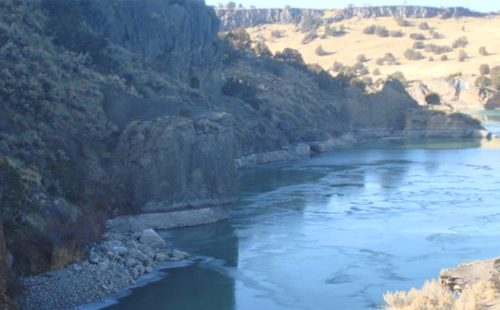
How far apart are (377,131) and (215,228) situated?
1758 inches

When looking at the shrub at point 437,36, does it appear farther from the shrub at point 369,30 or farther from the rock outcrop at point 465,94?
the rock outcrop at point 465,94

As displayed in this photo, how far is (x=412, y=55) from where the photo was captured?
12569 centimetres

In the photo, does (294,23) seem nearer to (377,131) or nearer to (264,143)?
(377,131)

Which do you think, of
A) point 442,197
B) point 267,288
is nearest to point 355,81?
point 442,197

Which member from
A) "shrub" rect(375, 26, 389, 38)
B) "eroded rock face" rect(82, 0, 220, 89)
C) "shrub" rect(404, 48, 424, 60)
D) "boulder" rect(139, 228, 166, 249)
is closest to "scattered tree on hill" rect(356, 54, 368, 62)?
"shrub" rect(404, 48, 424, 60)

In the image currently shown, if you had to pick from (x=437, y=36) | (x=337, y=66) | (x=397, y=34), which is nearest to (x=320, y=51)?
(x=337, y=66)

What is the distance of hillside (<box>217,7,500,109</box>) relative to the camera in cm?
10994

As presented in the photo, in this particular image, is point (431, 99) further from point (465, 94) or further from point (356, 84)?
point (465, 94)

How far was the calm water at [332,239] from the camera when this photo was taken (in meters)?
→ 25.8

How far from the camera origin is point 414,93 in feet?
317

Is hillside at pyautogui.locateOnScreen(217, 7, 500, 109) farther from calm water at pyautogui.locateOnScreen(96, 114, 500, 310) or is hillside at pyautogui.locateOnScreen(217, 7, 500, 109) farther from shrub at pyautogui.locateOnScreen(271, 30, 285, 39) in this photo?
calm water at pyautogui.locateOnScreen(96, 114, 500, 310)

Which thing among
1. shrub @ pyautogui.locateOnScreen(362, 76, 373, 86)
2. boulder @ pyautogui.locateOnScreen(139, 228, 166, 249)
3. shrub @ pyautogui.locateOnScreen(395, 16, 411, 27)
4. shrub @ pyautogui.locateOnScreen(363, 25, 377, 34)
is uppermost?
shrub @ pyautogui.locateOnScreen(395, 16, 411, 27)

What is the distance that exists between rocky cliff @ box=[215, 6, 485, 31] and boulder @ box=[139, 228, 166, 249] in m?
112

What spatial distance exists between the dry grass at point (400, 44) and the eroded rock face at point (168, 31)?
182 feet
